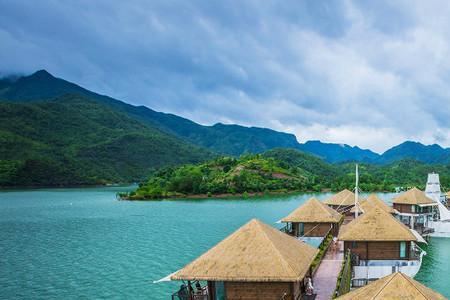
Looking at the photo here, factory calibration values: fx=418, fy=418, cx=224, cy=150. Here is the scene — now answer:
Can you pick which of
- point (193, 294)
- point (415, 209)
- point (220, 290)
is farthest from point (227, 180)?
point (220, 290)

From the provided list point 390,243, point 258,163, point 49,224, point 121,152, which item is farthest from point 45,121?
point 390,243

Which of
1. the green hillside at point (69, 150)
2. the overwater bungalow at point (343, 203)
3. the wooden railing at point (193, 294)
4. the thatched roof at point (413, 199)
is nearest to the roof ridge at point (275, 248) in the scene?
the wooden railing at point (193, 294)

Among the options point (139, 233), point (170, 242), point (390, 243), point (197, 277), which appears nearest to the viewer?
point (197, 277)

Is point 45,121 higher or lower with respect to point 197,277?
higher

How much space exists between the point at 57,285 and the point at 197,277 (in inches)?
533

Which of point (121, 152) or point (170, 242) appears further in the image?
point (121, 152)

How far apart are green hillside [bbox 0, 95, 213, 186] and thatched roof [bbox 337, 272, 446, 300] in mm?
112360

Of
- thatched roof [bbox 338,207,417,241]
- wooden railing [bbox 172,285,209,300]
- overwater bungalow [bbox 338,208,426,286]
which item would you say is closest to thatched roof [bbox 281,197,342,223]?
thatched roof [bbox 338,207,417,241]

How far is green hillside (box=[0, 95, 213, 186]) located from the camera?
11475 cm

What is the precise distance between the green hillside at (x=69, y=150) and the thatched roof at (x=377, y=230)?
104740 mm

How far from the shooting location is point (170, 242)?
34.1 metres

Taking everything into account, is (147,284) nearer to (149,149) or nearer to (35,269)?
(35,269)

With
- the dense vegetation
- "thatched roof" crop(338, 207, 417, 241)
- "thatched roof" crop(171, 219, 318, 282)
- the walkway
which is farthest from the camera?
the dense vegetation

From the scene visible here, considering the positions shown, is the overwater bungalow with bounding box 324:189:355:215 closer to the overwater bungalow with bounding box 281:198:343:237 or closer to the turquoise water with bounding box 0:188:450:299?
the turquoise water with bounding box 0:188:450:299
